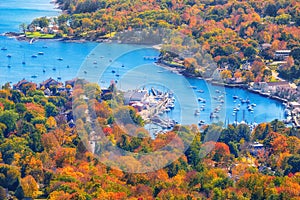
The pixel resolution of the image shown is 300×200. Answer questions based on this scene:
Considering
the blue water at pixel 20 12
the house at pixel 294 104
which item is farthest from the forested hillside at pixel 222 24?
the house at pixel 294 104

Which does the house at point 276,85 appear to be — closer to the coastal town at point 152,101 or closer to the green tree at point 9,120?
the coastal town at point 152,101

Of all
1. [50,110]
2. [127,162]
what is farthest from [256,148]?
[50,110]

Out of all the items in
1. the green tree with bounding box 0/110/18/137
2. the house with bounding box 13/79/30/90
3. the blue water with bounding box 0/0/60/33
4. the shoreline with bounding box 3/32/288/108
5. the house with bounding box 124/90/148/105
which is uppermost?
the green tree with bounding box 0/110/18/137

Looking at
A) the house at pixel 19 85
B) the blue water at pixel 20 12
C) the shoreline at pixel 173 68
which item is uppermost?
the house at pixel 19 85

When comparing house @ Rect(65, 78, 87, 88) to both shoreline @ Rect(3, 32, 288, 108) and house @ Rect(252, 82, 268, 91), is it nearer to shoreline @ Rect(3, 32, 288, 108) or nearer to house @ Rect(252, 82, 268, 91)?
shoreline @ Rect(3, 32, 288, 108)

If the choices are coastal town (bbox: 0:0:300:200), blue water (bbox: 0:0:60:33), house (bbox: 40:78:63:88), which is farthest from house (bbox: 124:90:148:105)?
blue water (bbox: 0:0:60:33)

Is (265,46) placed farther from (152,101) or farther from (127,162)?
(127,162)
